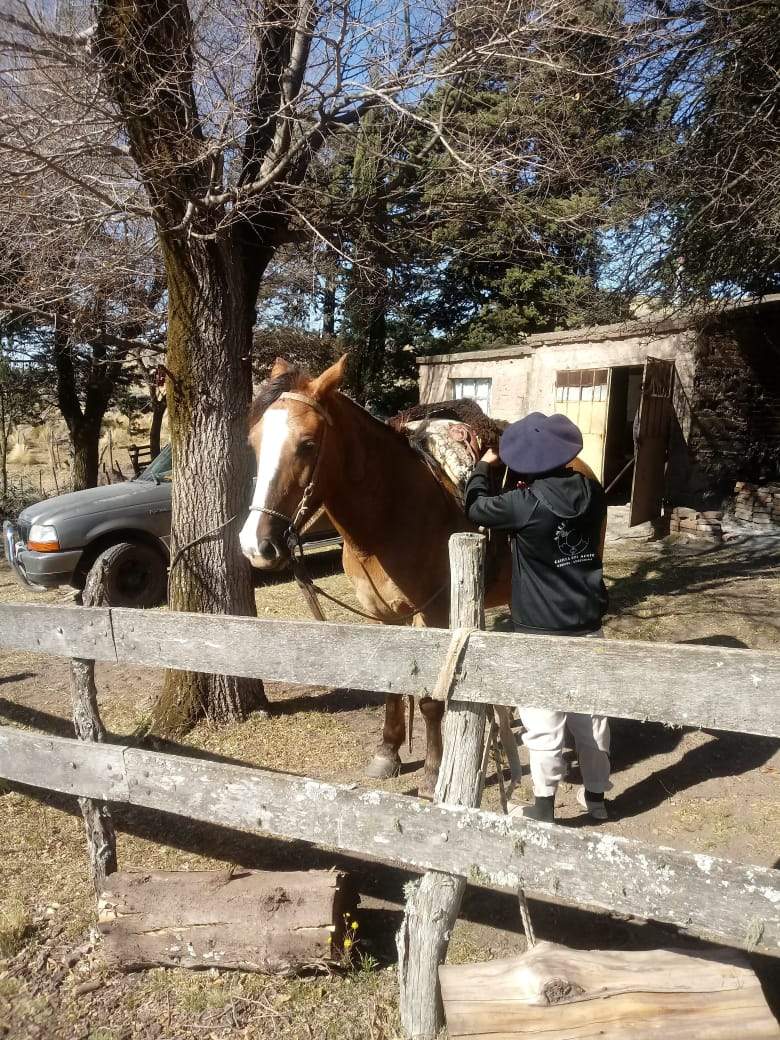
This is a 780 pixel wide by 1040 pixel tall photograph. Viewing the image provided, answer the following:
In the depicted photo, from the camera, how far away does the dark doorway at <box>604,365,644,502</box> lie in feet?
43.8

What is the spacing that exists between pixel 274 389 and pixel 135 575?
18.8ft

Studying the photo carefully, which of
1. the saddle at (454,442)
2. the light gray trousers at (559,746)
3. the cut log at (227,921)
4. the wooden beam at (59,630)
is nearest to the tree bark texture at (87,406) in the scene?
the saddle at (454,442)

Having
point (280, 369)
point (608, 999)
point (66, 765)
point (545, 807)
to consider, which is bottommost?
point (545, 807)

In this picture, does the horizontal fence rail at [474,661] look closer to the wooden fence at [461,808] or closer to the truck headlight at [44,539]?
the wooden fence at [461,808]

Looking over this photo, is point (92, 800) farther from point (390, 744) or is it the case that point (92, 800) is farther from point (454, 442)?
point (454, 442)

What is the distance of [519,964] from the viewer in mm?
2131

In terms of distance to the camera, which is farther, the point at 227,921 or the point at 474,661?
the point at 227,921

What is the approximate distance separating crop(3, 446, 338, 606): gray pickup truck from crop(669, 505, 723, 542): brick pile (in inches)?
315

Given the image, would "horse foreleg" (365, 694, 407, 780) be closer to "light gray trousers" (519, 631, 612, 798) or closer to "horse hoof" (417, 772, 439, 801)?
"horse hoof" (417, 772, 439, 801)

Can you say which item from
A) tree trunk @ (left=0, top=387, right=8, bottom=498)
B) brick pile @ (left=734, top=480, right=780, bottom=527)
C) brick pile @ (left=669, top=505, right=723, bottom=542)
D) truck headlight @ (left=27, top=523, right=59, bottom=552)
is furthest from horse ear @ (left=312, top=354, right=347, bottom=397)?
tree trunk @ (left=0, top=387, right=8, bottom=498)

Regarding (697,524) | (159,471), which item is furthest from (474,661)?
(697,524)

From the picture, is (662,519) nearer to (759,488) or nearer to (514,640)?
(759,488)

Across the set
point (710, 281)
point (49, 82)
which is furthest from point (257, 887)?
point (710, 281)

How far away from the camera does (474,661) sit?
2105 millimetres
